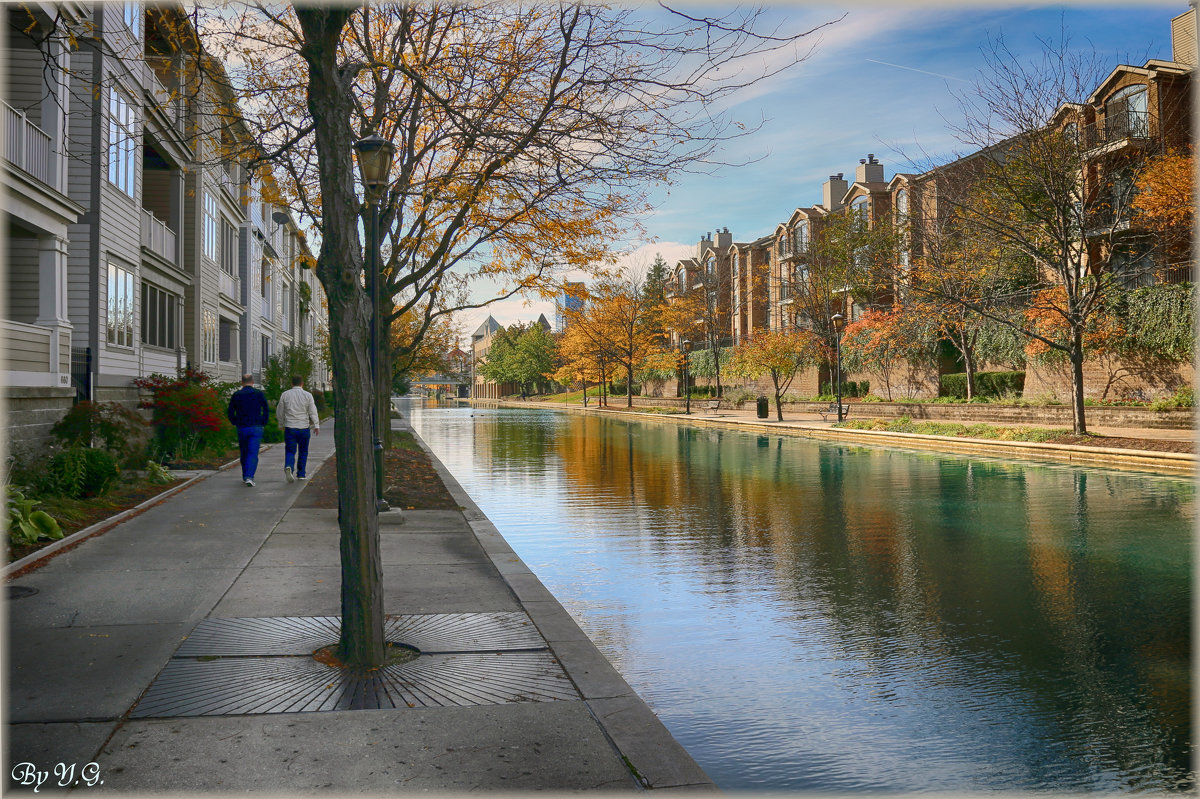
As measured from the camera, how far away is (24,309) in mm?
15797

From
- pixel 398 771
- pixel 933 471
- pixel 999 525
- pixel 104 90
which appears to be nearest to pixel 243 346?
pixel 104 90

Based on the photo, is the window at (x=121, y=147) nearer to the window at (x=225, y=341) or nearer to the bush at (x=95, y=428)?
the bush at (x=95, y=428)

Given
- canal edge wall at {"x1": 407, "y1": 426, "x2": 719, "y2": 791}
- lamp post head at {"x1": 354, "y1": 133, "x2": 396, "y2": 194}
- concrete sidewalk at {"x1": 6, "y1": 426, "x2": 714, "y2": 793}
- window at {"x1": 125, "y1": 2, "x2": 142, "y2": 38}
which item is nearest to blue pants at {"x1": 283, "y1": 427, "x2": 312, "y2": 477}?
concrete sidewalk at {"x1": 6, "y1": 426, "x2": 714, "y2": 793}

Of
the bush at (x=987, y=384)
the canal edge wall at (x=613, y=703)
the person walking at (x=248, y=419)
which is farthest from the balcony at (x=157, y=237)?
the bush at (x=987, y=384)

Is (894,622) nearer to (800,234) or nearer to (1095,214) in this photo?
(1095,214)

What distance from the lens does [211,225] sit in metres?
28.0

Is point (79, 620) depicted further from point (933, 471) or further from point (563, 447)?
point (563, 447)

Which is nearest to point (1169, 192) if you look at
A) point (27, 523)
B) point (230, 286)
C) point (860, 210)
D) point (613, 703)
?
point (860, 210)

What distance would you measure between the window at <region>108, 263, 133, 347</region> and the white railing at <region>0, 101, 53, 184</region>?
10.5ft

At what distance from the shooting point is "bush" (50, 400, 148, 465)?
46.7 ft

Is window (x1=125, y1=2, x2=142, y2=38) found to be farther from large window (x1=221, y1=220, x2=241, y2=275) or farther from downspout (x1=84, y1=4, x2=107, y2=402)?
large window (x1=221, y1=220, x2=241, y2=275)

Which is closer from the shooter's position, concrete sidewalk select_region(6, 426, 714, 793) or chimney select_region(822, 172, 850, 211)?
concrete sidewalk select_region(6, 426, 714, 793)

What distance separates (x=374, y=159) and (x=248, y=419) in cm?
778

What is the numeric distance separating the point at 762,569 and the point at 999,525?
174 inches
